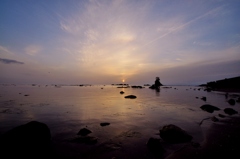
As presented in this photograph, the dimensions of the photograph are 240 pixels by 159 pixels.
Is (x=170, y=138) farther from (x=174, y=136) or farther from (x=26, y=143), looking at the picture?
(x=26, y=143)

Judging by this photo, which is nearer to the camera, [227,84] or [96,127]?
[96,127]

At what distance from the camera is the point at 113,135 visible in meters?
13.1

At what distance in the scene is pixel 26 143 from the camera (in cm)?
1001

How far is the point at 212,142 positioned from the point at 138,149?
5517 mm

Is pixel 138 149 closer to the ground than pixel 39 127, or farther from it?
closer to the ground

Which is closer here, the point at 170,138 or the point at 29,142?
the point at 29,142

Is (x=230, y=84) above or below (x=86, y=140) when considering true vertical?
above

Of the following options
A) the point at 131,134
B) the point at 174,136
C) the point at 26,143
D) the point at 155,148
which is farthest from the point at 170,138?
the point at 26,143

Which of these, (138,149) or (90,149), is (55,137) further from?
(138,149)

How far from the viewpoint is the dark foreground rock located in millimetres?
9383

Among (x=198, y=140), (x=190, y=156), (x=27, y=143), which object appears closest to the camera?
(x=190, y=156)

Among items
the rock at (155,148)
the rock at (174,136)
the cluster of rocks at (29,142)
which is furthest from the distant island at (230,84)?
the cluster of rocks at (29,142)

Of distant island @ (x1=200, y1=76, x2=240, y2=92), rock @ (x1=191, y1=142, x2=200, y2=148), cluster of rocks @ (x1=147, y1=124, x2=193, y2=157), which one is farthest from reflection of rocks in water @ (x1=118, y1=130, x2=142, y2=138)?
distant island @ (x1=200, y1=76, x2=240, y2=92)

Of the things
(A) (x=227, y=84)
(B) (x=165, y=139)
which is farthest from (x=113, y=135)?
(A) (x=227, y=84)
